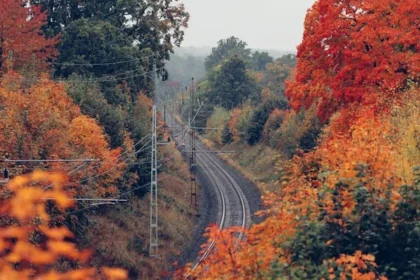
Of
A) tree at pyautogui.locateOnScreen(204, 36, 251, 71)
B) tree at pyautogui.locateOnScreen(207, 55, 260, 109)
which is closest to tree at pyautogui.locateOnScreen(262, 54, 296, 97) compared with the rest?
tree at pyautogui.locateOnScreen(207, 55, 260, 109)

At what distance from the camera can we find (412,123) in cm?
1508

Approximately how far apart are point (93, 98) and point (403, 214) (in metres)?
25.9

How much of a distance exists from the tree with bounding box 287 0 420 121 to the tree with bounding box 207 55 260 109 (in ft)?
162

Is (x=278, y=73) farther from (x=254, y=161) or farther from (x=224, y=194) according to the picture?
(x=224, y=194)

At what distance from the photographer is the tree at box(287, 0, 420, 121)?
23531 millimetres

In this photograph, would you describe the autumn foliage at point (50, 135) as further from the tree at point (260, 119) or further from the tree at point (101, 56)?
the tree at point (260, 119)

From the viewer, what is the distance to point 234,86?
7838 centimetres

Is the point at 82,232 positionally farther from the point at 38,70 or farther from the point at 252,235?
the point at 252,235

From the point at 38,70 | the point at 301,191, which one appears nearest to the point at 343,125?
the point at 301,191

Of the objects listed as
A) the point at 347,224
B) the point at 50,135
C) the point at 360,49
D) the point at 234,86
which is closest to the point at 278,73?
the point at 234,86

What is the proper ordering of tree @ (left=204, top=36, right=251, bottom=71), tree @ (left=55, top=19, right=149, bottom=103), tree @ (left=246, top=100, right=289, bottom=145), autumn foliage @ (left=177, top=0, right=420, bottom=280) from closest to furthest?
autumn foliage @ (left=177, top=0, right=420, bottom=280), tree @ (left=55, top=19, right=149, bottom=103), tree @ (left=246, top=100, right=289, bottom=145), tree @ (left=204, top=36, right=251, bottom=71)

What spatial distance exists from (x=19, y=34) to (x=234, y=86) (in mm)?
45450

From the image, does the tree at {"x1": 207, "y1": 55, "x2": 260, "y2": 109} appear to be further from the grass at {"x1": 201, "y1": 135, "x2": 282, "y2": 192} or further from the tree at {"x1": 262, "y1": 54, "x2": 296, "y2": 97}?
the grass at {"x1": 201, "y1": 135, "x2": 282, "y2": 192}

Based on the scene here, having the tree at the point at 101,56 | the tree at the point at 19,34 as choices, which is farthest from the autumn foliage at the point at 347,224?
the tree at the point at 101,56
